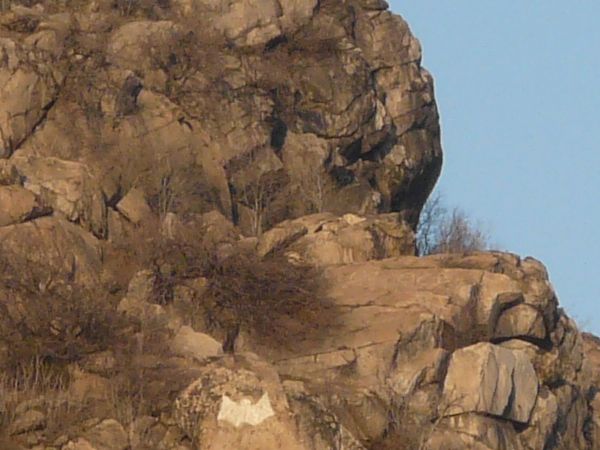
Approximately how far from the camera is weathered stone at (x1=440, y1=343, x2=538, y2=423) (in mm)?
30625

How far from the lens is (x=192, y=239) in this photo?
3316 cm

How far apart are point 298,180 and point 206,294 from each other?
6419 mm

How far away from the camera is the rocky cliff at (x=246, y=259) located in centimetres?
2833

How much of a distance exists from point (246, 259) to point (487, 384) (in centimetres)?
420

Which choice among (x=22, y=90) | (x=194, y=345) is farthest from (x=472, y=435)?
(x=22, y=90)

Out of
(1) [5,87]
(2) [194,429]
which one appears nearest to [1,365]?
(2) [194,429]

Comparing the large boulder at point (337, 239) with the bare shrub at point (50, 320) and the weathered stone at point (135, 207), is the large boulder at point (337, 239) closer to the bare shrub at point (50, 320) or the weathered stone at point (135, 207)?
the weathered stone at point (135, 207)

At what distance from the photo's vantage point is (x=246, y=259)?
32.8 meters

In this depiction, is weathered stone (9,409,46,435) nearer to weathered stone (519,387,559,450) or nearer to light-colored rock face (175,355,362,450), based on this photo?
light-colored rock face (175,355,362,450)

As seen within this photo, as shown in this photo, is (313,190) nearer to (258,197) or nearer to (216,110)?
(258,197)

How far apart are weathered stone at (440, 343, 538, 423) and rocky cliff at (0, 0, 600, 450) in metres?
0.04

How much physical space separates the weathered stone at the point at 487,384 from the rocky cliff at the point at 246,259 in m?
0.04

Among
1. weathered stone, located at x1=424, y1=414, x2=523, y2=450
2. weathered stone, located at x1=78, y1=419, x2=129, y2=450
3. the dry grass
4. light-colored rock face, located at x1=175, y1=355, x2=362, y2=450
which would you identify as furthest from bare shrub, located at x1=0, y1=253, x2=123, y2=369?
weathered stone, located at x1=424, y1=414, x2=523, y2=450

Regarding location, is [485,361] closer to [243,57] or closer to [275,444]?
[275,444]
